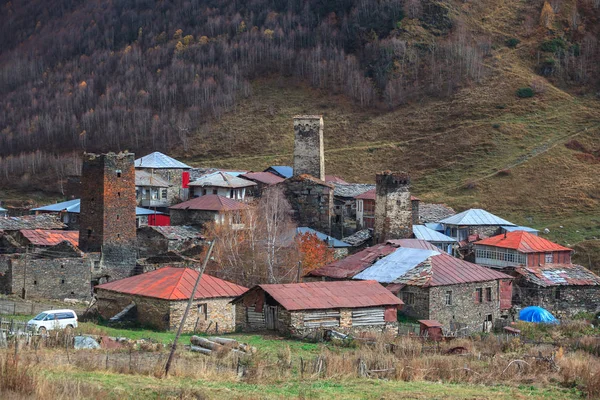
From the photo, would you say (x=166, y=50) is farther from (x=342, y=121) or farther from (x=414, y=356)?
(x=414, y=356)

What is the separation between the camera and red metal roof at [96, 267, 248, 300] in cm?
3569

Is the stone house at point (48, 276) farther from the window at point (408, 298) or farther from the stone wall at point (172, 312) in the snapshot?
the window at point (408, 298)

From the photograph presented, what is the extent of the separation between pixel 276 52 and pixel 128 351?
10458 cm

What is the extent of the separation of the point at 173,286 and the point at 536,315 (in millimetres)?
18392

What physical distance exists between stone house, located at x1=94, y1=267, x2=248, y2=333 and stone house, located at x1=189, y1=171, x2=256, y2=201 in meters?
31.5

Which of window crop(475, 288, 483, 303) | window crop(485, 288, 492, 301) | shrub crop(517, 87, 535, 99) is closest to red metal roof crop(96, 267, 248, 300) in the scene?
window crop(475, 288, 483, 303)

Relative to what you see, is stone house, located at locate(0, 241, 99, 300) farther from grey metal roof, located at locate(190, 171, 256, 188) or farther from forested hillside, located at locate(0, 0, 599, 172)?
forested hillside, located at locate(0, 0, 599, 172)

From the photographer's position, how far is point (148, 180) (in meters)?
70.7

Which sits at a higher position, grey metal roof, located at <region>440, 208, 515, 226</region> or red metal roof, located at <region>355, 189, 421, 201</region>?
red metal roof, located at <region>355, 189, 421, 201</region>

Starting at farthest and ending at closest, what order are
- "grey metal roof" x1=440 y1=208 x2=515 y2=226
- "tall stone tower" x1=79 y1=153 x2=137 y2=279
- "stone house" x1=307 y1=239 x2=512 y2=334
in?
"grey metal roof" x1=440 y1=208 x2=515 y2=226 → "tall stone tower" x1=79 y1=153 x2=137 y2=279 → "stone house" x1=307 y1=239 x2=512 y2=334

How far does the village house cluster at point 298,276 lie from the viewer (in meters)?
35.8

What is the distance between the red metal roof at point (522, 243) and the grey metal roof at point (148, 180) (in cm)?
2372

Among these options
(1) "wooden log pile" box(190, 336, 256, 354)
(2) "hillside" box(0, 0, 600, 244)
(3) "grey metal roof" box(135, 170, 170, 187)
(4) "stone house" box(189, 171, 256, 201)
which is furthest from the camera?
(2) "hillside" box(0, 0, 600, 244)

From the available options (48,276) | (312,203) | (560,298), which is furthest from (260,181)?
(48,276)
